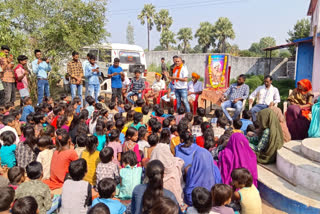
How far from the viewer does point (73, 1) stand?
9.53 metres

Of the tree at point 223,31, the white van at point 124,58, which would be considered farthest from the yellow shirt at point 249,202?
the tree at point 223,31

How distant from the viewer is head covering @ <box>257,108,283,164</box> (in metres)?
4.06

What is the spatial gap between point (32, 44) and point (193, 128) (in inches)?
282

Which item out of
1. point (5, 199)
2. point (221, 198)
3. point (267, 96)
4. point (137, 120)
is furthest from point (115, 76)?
point (221, 198)

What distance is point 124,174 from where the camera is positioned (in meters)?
3.44

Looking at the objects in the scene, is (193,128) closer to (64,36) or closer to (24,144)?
(24,144)

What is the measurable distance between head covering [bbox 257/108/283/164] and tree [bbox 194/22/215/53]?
131 ft

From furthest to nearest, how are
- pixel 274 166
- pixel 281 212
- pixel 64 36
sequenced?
pixel 64 36 < pixel 274 166 < pixel 281 212

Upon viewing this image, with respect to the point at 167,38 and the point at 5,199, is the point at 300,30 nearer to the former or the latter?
the point at 167,38

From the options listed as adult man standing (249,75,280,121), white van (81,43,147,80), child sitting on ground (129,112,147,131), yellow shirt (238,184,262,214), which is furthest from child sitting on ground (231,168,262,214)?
white van (81,43,147,80)

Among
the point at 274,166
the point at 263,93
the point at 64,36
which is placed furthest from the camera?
the point at 64,36

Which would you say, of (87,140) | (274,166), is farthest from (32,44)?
(274,166)

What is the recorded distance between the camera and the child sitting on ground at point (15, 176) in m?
2.99

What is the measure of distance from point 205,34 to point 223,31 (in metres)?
2.94
